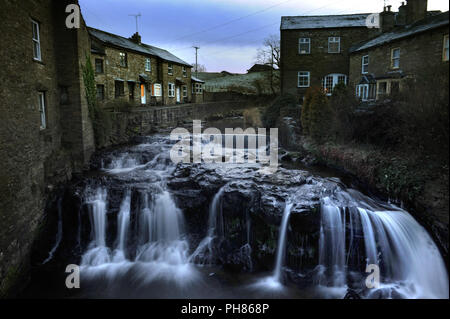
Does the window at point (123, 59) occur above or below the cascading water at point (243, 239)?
above

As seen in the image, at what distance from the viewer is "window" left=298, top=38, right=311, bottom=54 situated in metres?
25.1

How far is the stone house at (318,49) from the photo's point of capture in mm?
24500

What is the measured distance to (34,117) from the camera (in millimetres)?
9398

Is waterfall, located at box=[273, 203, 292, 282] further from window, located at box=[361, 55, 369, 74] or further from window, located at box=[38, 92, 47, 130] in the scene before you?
window, located at box=[361, 55, 369, 74]

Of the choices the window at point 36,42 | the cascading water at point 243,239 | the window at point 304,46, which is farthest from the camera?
the window at point 304,46

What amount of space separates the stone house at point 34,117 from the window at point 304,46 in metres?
17.2

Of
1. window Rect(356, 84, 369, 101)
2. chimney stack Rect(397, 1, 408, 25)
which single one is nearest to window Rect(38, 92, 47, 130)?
window Rect(356, 84, 369, 101)

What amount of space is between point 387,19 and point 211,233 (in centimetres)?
2119

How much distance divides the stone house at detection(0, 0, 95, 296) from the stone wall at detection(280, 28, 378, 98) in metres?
16.6

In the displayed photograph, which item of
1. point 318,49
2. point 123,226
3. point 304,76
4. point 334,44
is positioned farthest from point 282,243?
point 334,44

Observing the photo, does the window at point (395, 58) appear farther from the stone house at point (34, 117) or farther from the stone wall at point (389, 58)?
the stone house at point (34, 117)

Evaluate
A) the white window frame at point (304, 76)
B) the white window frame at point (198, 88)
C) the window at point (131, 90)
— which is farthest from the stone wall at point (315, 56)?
the white window frame at point (198, 88)
